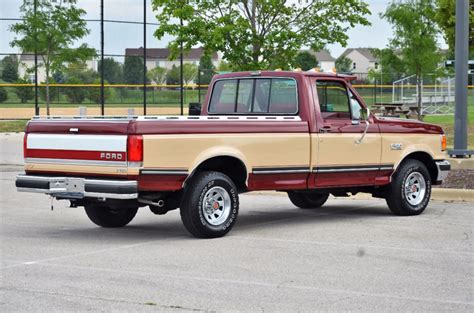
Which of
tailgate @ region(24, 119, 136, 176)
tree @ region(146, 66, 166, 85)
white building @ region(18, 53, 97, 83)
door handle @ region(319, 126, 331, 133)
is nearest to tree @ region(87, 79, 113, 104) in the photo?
tree @ region(146, 66, 166, 85)

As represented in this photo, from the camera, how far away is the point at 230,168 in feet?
37.6

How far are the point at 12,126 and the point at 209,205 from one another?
2726 centimetres

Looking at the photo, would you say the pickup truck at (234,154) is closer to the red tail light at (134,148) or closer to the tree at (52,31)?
the red tail light at (134,148)

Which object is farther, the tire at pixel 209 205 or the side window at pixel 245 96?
the side window at pixel 245 96

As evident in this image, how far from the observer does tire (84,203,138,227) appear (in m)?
11.9

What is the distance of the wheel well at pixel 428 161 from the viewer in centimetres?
1336

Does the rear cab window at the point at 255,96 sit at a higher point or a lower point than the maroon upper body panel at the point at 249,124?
higher

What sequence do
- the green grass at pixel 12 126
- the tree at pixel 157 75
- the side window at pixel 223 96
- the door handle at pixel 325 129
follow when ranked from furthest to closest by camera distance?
the tree at pixel 157 75 < the green grass at pixel 12 126 < the side window at pixel 223 96 < the door handle at pixel 325 129

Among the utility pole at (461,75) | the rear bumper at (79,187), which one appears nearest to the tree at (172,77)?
the utility pole at (461,75)

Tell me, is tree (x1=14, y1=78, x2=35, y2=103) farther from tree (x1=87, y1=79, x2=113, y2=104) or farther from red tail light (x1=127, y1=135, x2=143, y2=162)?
red tail light (x1=127, y1=135, x2=143, y2=162)

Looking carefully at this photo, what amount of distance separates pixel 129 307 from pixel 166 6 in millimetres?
18417

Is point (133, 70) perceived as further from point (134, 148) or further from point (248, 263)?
point (248, 263)

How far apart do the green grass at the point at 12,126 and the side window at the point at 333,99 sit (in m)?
24.6

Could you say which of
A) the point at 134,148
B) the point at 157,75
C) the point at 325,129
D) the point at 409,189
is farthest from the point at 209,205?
the point at 157,75
